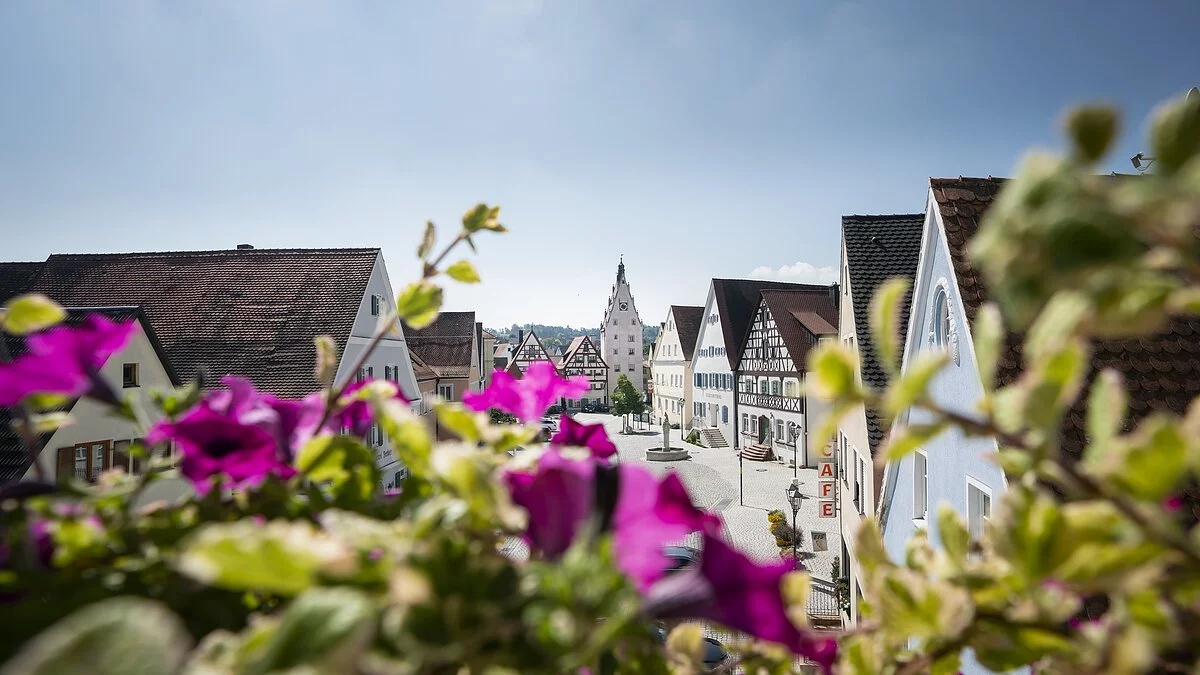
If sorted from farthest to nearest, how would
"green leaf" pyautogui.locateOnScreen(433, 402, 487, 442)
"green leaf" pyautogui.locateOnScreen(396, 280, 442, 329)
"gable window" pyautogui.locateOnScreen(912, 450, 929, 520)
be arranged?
1. "gable window" pyautogui.locateOnScreen(912, 450, 929, 520)
2. "green leaf" pyautogui.locateOnScreen(396, 280, 442, 329)
3. "green leaf" pyautogui.locateOnScreen(433, 402, 487, 442)

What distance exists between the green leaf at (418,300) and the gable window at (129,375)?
10.5 m

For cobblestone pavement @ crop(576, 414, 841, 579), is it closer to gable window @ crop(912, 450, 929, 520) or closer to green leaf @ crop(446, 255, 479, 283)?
gable window @ crop(912, 450, 929, 520)

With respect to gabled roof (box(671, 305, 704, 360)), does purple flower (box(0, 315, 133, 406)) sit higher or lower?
lower

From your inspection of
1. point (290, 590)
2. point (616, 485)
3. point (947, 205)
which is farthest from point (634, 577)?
point (947, 205)

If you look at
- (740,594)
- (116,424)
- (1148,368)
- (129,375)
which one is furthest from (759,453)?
(740,594)

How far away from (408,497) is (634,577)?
37cm

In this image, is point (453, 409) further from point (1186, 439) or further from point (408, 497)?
point (1186, 439)

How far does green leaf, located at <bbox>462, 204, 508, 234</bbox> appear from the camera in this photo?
0.97m

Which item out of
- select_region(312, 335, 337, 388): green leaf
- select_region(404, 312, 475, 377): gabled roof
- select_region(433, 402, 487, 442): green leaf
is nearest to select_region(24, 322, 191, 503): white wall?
select_region(312, 335, 337, 388): green leaf

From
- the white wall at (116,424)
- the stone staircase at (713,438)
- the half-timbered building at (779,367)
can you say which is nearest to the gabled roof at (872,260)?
the white wall at (116,424)

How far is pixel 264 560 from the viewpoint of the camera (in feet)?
1.24

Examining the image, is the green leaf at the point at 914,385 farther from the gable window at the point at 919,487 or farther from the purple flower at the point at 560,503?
the gable window at the point at 919,487

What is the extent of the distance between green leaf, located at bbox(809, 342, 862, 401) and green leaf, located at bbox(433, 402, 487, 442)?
35 cm

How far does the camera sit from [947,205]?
5.43 m
